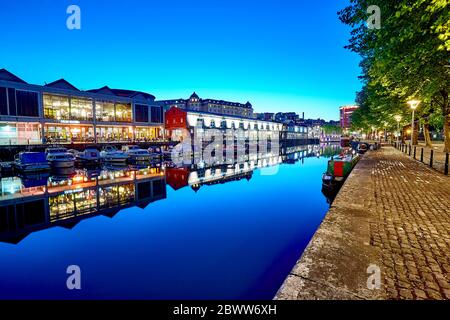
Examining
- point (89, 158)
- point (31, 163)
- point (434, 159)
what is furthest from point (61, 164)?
point (434, 159)

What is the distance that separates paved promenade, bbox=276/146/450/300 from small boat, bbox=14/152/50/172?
1141 inches

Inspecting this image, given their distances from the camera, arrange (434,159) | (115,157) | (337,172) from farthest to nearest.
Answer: (115,157) → (434,159) → (337,172)

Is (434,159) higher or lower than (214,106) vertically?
lower

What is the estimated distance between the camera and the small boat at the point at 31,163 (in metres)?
23.8

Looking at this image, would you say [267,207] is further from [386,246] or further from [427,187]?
[386,246]

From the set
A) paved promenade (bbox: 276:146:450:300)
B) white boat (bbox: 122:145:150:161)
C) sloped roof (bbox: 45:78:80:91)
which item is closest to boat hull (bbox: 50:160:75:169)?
white boat (bbox: 122:145:150:161)

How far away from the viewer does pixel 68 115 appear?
46.0 metres

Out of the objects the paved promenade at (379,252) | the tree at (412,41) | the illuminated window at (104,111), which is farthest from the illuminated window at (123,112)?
the paved promenade at (379,252)

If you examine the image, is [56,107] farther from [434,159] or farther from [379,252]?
[434,159]

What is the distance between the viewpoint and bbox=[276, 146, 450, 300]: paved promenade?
Result: 10.9ft

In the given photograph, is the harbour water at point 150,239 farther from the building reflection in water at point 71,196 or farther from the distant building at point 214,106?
the distant building at point 214,106

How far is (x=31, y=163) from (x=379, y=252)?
3062 cm

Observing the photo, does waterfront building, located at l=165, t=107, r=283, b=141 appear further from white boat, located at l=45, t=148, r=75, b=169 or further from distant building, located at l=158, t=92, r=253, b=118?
distant building, located at l=158, t=92, r=253, b=118

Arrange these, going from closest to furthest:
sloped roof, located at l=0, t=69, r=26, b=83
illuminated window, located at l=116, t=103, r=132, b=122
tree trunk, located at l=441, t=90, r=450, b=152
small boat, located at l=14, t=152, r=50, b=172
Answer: tree trunk, located at l=441, t=90, r=450, b=152, small boat, located at l=14, t=152, r=50, b=172, sloped roof, located at l=0, t=69, r=26, b=83, illuminated window, located at l=116, t=103, r=132, b=122
